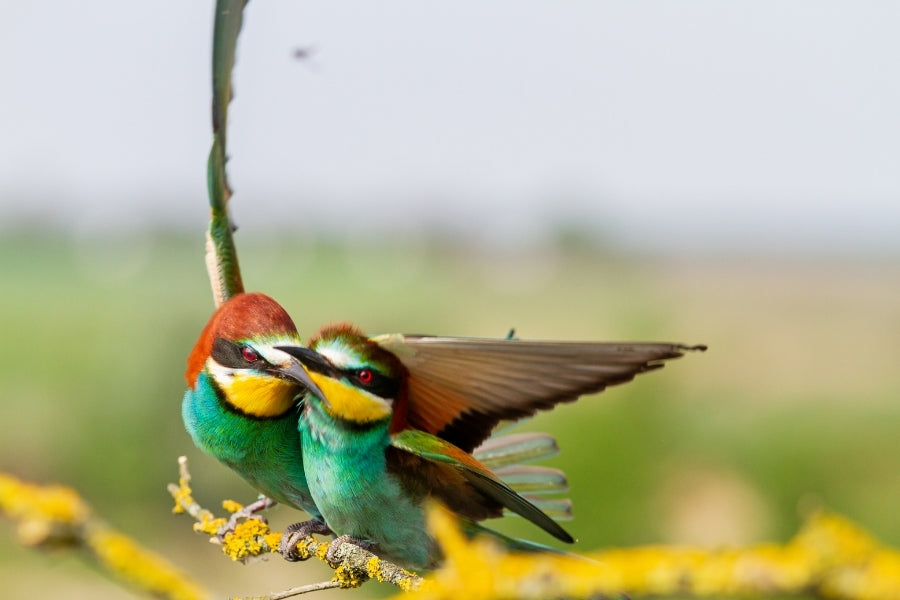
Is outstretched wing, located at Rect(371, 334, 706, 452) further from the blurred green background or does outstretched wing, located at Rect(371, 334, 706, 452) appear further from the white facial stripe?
the blurred green background

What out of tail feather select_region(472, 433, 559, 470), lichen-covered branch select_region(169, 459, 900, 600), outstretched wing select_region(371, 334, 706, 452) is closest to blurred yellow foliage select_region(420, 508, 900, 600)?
lichen-covered branch select_region(169, 459, 900, 600)

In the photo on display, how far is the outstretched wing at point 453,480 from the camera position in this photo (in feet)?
3.51

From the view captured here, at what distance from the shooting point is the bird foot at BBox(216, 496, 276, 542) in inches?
45.6

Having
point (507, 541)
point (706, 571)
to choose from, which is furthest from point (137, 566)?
point (507, 541)

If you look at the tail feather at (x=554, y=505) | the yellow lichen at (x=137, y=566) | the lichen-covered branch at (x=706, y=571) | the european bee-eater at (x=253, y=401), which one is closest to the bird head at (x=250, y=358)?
the european bee-eater at (x=253, y=401)

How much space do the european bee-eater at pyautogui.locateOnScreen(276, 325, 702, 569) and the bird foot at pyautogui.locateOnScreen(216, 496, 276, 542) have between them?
87mm

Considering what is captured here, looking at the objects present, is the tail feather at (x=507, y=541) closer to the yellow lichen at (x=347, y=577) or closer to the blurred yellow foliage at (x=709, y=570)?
the yellow lichen at (x=347, y=577)

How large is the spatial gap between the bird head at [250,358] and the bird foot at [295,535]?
0.46 ft

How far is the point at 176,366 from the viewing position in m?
9.52

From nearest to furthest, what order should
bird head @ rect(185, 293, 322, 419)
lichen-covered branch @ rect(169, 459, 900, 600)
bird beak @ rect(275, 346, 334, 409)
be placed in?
lichen-covered branch @ rect(169, 459, 900, 600), bird beak @ rect(275, 346, 334, 409), bird head @ rect(185, 293, 322, 419)

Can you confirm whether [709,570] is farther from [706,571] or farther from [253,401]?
[253,401]

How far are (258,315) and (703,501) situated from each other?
34.9 feet

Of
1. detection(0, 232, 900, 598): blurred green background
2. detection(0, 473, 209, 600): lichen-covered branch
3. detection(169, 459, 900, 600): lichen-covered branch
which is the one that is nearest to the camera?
detection(169, 459, 900, 600): lichen-covered branch

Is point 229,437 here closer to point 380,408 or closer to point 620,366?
point 380,408
